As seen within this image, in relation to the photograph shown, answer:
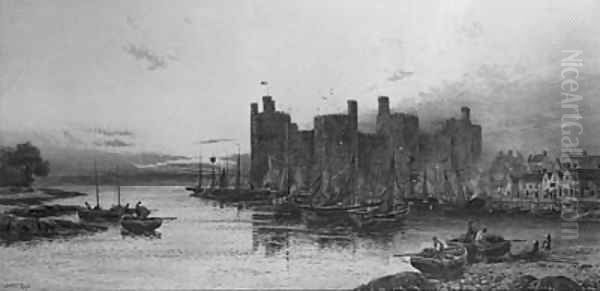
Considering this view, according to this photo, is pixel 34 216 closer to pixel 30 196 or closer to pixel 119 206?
pixel 30 196

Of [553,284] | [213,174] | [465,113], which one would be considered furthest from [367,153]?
[553,284]

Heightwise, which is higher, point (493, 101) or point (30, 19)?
point (30, 19)

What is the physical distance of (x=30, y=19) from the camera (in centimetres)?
534

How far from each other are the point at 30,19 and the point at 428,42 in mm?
3154

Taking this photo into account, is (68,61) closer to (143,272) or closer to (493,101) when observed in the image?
(143,272)

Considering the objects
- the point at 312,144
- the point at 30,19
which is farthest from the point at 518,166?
the point at 30,19

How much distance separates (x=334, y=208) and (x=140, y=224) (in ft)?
4.89

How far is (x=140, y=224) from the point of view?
5148mm

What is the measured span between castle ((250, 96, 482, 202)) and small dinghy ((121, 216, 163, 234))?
2.68ft

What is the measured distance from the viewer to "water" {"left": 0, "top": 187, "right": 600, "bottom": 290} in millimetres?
5016

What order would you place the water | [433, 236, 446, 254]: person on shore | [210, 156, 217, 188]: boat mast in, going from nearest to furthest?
A: the water, [433, 236, 446, 254]: person on shore, [210, 156, 217, 188]: boat mast

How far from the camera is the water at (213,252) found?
16.5ft

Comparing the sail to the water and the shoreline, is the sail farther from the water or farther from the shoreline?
the shoreline

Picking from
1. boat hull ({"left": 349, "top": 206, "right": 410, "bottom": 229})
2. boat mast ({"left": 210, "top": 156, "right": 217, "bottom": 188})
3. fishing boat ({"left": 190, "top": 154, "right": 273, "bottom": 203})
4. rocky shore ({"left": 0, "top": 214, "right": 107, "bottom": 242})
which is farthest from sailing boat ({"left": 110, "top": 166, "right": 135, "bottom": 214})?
boat hull ({"left": 349, "top": 206, "right": 410, "bottom": 229})
